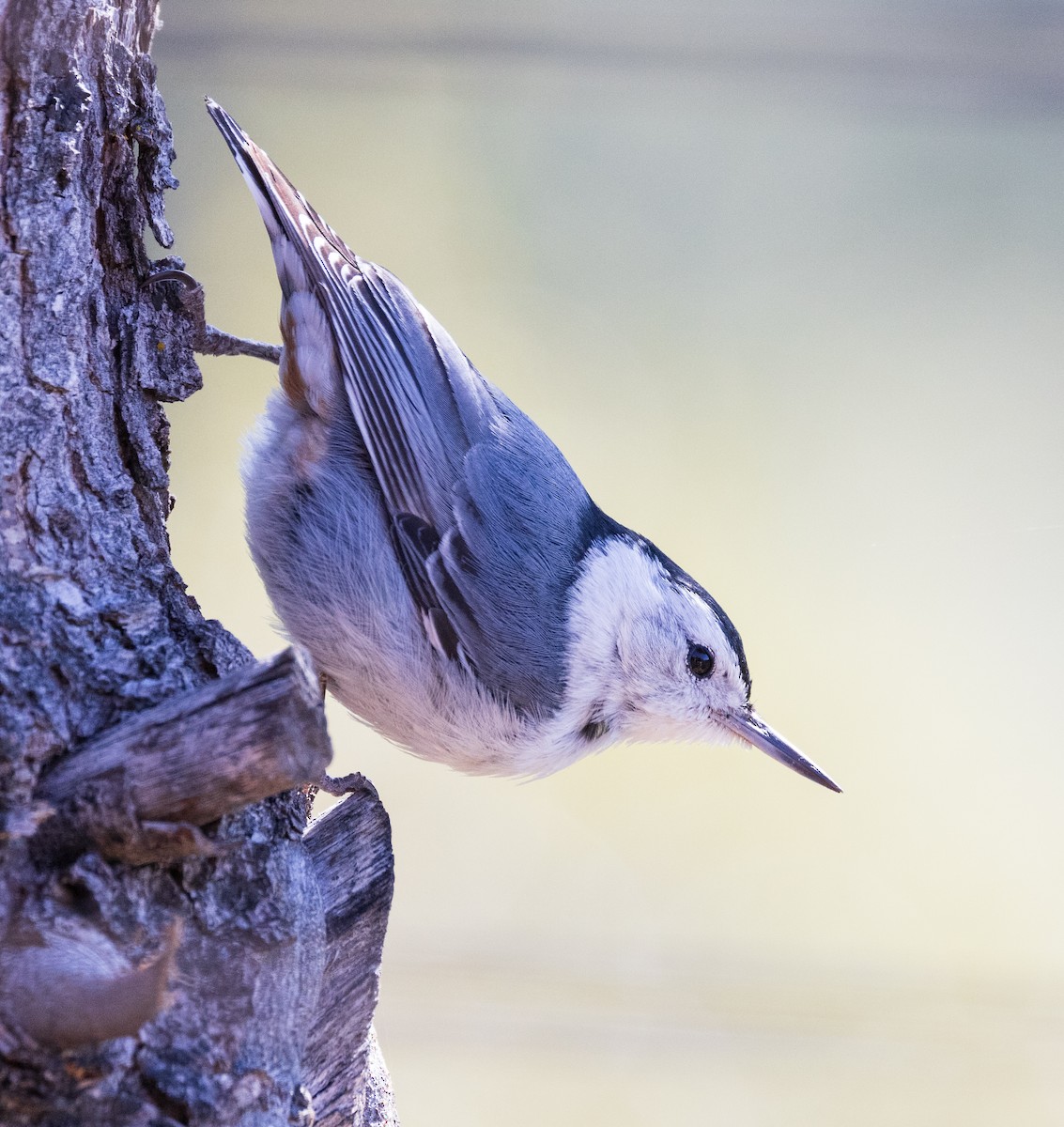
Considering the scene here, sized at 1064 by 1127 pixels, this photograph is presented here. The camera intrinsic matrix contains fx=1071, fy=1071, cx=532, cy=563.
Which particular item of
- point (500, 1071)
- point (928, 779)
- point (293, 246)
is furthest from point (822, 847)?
point (293, 246)

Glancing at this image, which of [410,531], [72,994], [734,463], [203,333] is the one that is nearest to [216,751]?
[72,994]

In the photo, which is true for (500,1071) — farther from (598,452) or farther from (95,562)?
(95,562)

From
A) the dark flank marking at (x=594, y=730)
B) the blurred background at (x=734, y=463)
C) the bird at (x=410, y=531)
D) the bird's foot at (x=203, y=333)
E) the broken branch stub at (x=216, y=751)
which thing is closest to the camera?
the broken branch stub at (x=216, y=751)

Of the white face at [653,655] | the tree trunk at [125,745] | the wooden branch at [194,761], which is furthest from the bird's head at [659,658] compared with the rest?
the wooden branch at [194,761]

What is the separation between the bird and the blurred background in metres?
0.66

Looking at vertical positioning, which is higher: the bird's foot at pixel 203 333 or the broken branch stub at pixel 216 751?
the bird's foot at pixel 203 333

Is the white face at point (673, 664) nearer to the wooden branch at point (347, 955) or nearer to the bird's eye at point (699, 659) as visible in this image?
the bird's eye at point (699, 659)

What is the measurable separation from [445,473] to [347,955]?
547mm

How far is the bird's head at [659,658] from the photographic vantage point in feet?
4.24

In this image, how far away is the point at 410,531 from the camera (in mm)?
1167

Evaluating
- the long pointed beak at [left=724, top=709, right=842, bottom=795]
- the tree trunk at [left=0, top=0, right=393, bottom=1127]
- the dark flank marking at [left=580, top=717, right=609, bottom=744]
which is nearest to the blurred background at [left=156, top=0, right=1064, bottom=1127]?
the long pointed beak at [left=724, top=709, right=842, bottom=795]

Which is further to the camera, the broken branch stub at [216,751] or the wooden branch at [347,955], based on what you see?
the wooden branch at [347,955]

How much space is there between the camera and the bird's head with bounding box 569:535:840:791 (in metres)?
1.29

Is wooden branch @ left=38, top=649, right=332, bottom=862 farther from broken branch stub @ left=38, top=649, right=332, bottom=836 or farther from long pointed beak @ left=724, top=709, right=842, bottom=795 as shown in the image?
long pointed beak @ left=724, top=709, right=842, bottom=795
